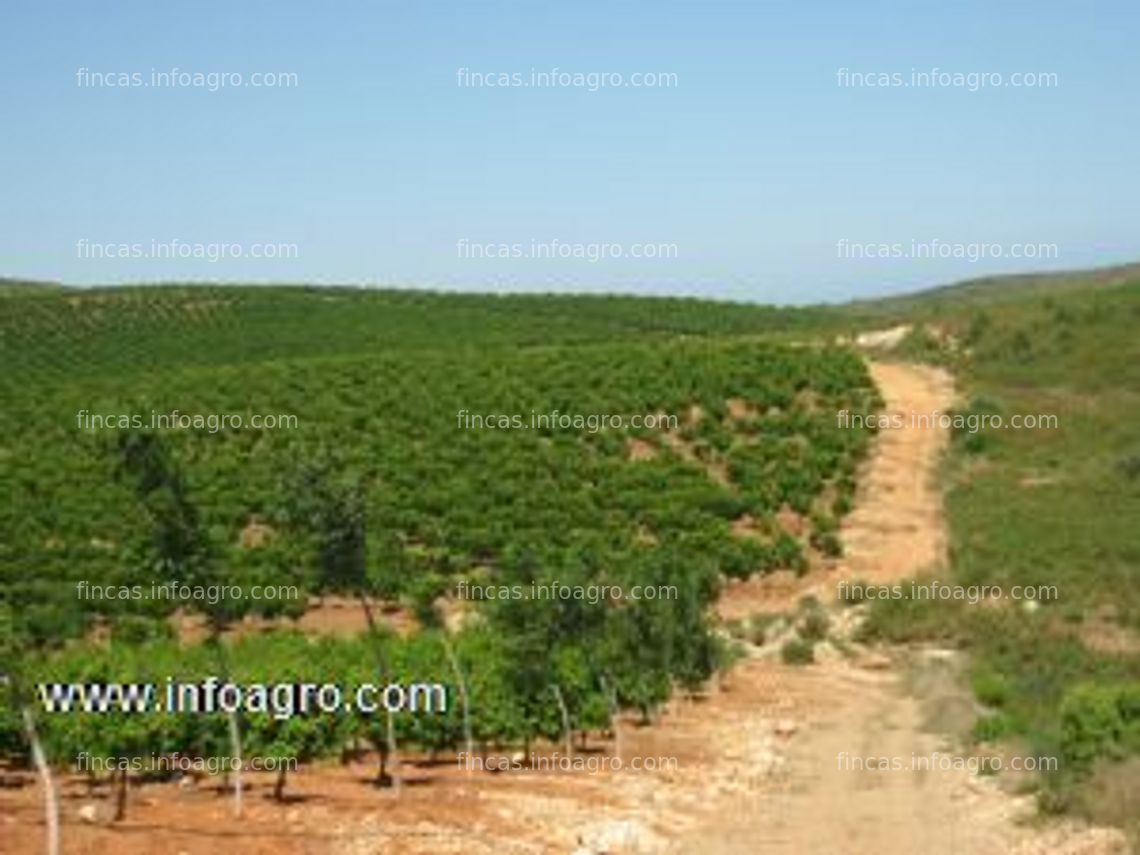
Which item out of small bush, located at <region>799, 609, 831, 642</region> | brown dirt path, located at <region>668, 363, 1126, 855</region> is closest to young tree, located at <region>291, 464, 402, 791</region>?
brown dirt path, located at <region>668, 363, 1126, 855</region>

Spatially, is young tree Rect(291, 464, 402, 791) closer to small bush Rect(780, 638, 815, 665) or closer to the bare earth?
the bare earth

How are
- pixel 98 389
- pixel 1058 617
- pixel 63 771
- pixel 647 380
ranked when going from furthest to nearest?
pixel 98 389 < pixel 647 380 < pixel 1058 617 < pixel 63 771

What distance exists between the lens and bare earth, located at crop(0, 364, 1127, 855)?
20828mm

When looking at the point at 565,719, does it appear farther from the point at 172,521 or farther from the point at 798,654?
the point at 798,654

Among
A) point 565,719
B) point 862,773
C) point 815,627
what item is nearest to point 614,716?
point 565,719

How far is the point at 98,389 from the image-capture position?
234ft

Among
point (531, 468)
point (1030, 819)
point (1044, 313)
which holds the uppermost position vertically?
point (1044, 313)

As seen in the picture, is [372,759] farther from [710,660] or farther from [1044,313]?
[1044,313]

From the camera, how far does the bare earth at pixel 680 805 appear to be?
68.3ft

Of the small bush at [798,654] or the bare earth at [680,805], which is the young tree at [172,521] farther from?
the small bush at [798,654]

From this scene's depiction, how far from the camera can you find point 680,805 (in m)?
24.1

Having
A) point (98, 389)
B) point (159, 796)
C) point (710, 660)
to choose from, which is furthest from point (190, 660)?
point (98, 389)

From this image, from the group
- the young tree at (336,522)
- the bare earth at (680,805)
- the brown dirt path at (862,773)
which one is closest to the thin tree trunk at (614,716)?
the bare earth at (680,805)

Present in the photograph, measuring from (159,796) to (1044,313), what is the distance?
60380 mm
